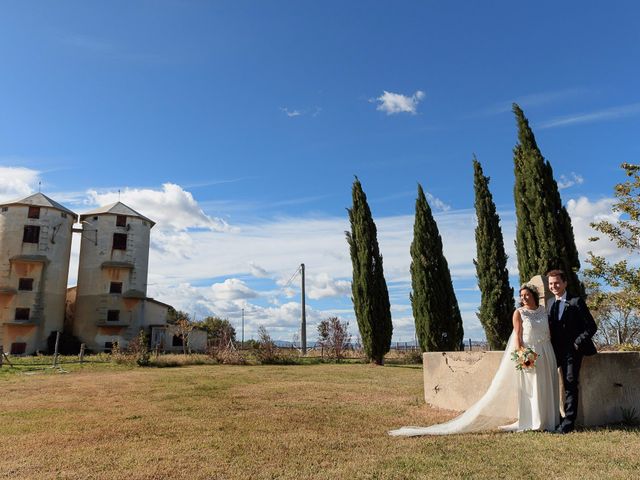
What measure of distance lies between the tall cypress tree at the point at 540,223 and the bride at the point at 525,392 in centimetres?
739

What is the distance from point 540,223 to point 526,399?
844 centimetres

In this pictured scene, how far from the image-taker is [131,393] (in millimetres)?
10773

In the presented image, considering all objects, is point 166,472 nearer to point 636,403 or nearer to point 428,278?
point 636,403

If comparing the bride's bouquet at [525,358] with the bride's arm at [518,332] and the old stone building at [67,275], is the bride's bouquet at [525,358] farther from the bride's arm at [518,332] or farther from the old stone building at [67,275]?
the old stone building at [67,275]

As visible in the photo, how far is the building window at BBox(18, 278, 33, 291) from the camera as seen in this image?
121 ft

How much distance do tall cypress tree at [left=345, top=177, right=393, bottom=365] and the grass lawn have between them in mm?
15027

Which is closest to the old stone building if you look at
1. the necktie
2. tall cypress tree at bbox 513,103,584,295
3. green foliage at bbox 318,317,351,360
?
green foliage at bbox 318,317,351,360

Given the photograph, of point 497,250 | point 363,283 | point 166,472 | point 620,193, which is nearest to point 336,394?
point 166,472

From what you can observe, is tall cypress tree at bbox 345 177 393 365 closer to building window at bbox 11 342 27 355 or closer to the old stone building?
the old stone building

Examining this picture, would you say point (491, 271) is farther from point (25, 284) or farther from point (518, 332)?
point (25, 284)

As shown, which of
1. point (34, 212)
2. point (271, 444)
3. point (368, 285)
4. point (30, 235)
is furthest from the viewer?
point (34, 212)

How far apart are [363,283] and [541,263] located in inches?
490

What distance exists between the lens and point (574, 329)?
19.7ft

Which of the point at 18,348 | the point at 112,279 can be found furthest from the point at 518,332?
the point at 18,348
